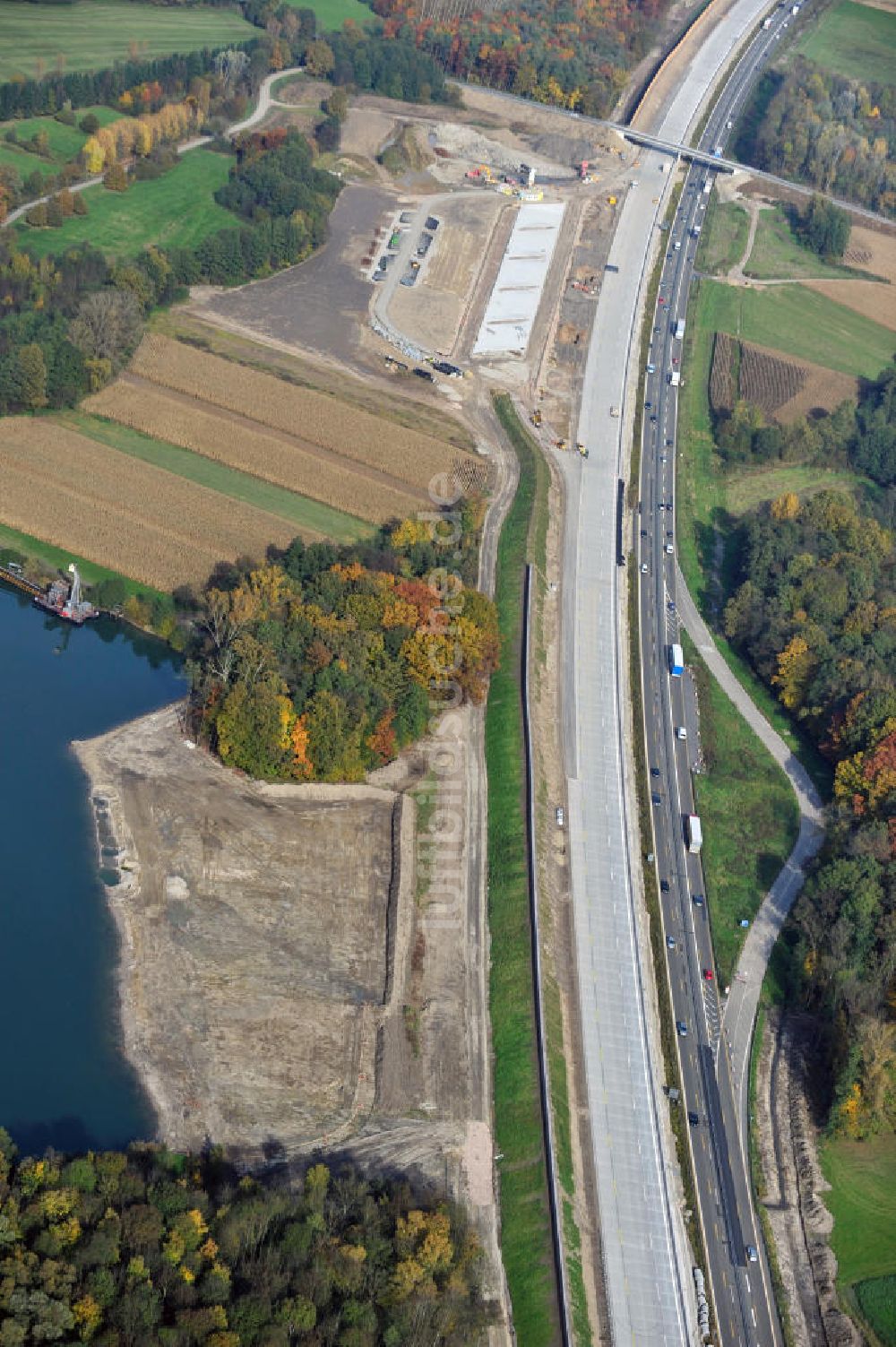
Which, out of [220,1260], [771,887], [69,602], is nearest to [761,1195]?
[771,887]

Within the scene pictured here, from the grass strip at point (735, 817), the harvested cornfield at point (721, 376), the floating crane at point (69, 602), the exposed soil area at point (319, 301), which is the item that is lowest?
the floating crane at point (69, 602)

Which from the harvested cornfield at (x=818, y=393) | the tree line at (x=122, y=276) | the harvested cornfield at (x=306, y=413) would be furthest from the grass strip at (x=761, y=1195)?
the tree line at (x=122, y=276)

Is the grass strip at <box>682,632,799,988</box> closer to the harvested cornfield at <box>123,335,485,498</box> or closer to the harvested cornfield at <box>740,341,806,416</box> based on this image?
the harvested cornfield at <box>123,335,485,498</box>

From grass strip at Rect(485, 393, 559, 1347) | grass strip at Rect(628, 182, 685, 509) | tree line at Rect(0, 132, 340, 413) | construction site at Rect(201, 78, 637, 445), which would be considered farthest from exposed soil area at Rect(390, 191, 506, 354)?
grass strip at Rect(485, 393, 559, 1347)

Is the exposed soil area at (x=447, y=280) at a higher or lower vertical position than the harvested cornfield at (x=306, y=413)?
higher

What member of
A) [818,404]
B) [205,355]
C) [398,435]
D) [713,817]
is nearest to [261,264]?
[205,355]

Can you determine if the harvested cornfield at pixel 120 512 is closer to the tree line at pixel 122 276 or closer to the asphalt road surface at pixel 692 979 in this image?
the tree line at pixel 122 276
